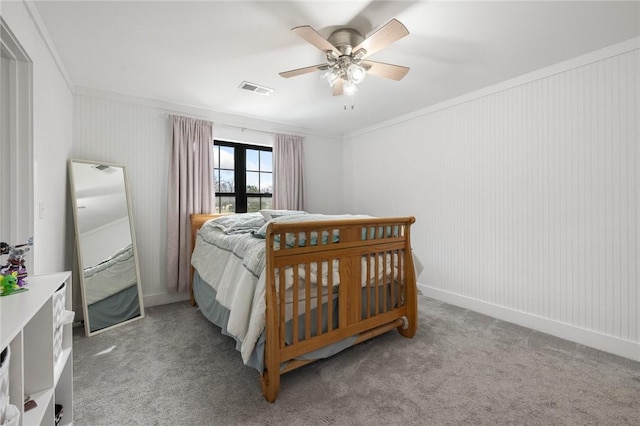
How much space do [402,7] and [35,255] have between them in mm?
2737

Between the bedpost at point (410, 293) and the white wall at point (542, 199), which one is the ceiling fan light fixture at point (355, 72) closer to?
the bedpost at point (410, 293)

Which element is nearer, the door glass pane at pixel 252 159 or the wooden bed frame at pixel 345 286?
the wooden bed frame at pixel 345 286

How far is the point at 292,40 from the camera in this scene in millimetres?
2021

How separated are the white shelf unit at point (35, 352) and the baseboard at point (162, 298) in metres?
1.87

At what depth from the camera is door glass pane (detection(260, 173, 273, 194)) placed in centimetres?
399

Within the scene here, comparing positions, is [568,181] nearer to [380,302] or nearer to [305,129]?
[380,302]

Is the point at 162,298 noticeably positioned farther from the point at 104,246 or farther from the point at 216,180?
the point at 216,180

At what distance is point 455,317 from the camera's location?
281 centimetres

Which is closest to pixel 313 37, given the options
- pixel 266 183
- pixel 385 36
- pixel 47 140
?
pixel 385 36

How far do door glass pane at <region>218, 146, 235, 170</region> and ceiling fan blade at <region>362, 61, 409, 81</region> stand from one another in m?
2.30

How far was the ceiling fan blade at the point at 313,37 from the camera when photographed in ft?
5.21

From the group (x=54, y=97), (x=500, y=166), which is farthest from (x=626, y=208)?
(x=54, y=97)

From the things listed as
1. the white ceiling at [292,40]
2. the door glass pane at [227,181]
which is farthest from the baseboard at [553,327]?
the door glass pane at [227,181]

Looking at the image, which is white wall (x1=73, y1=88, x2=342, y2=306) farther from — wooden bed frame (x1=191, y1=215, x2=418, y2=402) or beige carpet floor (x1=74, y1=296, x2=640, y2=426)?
wooden bed frame (x1=191, y1=215, x2=418, y2=402)
